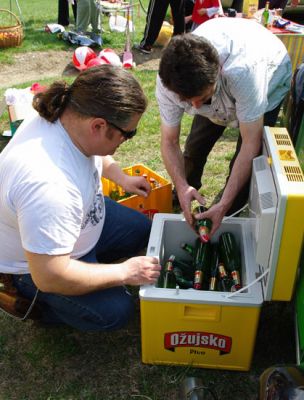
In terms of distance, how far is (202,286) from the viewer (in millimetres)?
2117

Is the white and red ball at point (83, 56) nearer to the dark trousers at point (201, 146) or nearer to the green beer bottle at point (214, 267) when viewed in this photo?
the dark trousers at point (201, 146)

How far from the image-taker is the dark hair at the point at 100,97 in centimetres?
160

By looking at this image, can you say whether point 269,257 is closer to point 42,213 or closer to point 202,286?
point 202,286

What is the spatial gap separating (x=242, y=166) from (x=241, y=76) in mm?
413

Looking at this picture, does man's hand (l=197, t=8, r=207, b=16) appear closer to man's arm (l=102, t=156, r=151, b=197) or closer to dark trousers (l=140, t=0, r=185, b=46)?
dark trousers (l=140, t=0, r=185, b=46)

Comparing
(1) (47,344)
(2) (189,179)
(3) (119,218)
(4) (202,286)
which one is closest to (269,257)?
(4) (202,286)

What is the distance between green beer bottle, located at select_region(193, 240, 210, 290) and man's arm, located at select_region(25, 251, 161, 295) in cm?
26

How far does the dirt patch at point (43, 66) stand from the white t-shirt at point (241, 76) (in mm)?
4324

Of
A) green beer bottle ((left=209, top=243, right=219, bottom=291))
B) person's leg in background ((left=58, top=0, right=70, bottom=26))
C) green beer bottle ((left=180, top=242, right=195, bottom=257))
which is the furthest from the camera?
person's leg in background ((left=58, top=0, right=70, bottom=26))

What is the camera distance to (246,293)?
182 centimetres

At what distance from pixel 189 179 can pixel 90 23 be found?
5.77 metres

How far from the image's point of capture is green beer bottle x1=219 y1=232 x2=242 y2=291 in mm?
2055

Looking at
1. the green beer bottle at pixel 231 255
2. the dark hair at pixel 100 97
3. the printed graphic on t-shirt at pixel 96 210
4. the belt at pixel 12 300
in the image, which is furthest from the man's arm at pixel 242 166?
the belt at pixel 12 300

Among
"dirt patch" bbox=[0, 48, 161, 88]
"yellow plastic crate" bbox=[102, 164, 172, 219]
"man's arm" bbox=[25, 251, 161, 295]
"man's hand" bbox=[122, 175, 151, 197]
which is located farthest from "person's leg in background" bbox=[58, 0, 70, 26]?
"man's arm" bbox=[25, 251, 161, 295]
